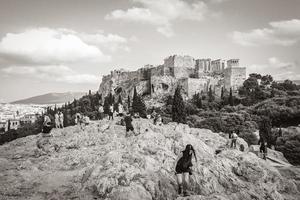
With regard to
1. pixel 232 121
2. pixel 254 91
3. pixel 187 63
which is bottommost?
pixel 232 121

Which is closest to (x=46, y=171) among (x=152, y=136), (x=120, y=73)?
(x=152, y=136)

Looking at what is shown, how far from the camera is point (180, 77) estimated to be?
82.9 m

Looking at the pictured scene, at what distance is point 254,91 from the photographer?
66.1m

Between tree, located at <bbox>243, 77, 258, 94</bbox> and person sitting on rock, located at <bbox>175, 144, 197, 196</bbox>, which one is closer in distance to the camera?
person sitting on rock, located at <bbox>175, 144, 197, 196</bbox>

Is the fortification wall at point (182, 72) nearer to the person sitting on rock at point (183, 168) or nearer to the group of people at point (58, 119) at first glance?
the group of people at point (58, 119)

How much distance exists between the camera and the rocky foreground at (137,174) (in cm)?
944

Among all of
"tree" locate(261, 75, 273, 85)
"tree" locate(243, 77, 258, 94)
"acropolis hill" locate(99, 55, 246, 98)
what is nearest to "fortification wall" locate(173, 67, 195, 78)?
"acropolis hill" locate(99, 55, 246, 98)

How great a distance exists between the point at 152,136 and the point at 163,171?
3607mm

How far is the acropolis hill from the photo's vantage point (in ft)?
251

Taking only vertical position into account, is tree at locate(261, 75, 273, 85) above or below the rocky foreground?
above

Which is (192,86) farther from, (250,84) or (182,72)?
(250,84)

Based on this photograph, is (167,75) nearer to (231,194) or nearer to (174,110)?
(174,110)

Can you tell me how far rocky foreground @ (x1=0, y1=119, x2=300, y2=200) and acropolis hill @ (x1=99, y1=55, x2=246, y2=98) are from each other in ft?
202

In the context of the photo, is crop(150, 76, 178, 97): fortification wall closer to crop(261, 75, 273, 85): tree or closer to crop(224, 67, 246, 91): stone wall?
crop(224, 67, 246, 91): stone wall
